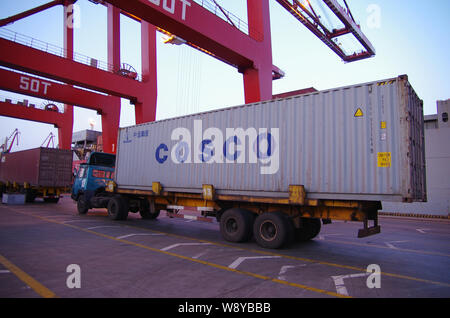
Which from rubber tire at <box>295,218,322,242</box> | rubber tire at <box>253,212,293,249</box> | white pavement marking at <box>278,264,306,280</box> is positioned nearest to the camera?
white pavement marking at <box>278,264,306,280</box>

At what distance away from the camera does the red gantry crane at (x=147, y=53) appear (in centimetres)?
1252

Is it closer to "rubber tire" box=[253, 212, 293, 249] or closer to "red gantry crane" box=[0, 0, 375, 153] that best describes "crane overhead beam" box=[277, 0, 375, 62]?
"red gantry crane" box=[0, 0, 375, 153]

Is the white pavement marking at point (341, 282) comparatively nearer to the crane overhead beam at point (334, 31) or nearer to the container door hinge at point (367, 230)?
the container door hinge at point (367, 230)

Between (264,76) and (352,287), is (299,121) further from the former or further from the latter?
(264,76)

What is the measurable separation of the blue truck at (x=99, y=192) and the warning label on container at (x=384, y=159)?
917cm

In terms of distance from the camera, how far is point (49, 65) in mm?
16281

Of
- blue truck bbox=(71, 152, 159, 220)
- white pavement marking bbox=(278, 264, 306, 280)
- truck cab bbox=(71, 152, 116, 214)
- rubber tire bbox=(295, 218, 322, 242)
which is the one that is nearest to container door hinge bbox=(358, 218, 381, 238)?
white pavement marking bbox=(278, 264, 306, 280)

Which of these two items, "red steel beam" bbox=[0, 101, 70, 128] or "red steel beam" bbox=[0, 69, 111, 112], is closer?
"red steel beam" bbox=[0, 69, 111, 112]


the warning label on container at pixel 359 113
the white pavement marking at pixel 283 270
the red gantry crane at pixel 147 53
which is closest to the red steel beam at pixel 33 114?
the red gantry crane at pixel 147 53

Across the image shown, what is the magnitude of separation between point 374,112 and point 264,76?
1032cm

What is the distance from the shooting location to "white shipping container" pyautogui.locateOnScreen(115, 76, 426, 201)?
238 inches

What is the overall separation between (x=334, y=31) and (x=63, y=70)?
22.8m

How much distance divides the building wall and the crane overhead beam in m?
10.7
